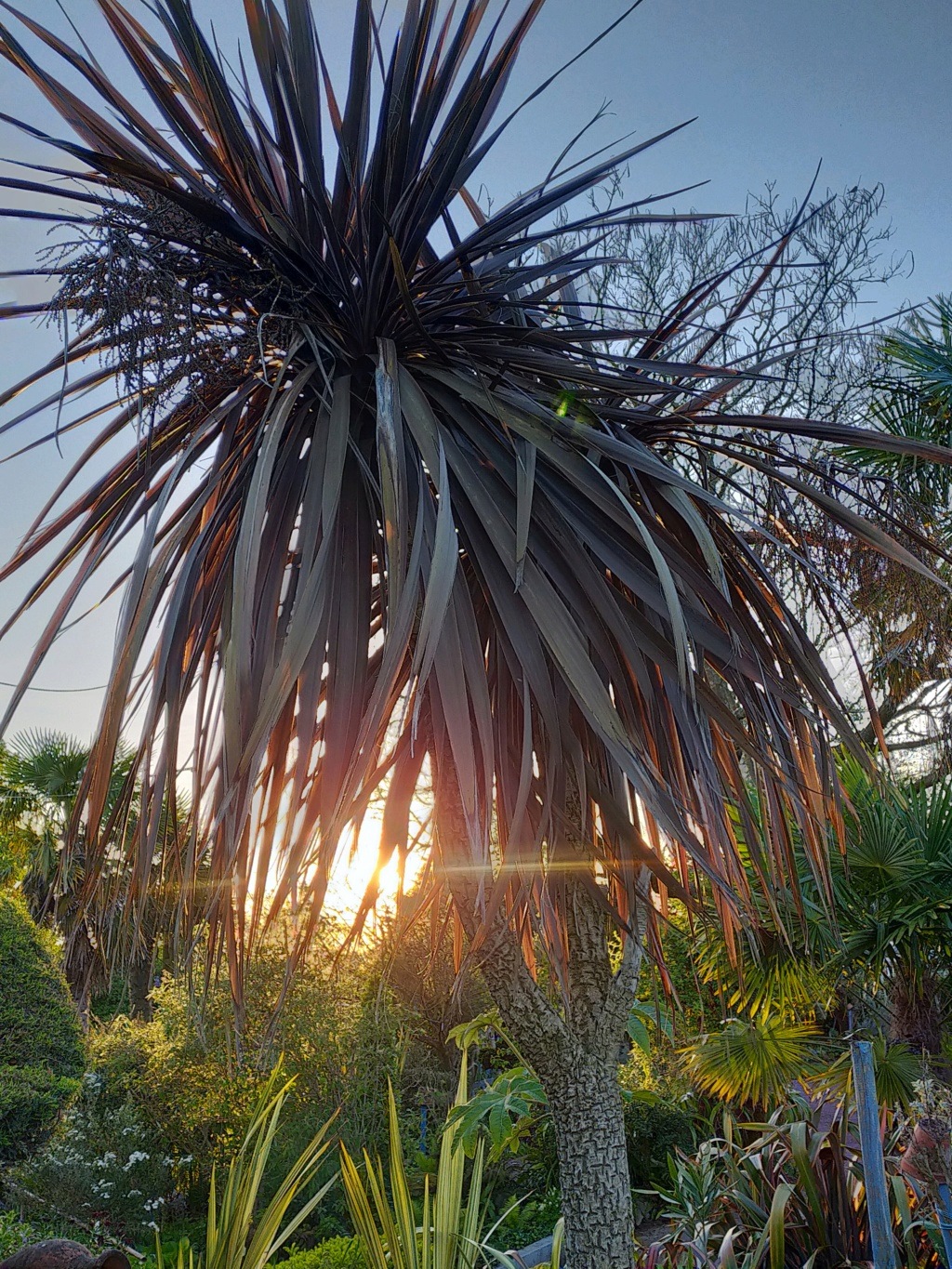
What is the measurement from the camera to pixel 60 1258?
4.22 feet

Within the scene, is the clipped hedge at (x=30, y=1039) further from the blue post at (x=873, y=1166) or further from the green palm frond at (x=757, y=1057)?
the blue post at (x=873, y=1166)

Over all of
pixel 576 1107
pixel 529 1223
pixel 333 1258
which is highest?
pixel 576 1107

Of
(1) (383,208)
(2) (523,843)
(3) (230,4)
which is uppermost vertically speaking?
(3) (230,4)

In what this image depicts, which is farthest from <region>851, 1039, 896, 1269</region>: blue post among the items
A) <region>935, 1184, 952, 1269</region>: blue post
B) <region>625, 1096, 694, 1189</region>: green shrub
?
<region>625, 1096, 694, 1189</region>: green shrub

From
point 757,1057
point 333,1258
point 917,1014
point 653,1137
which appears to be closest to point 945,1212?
point 917,1014

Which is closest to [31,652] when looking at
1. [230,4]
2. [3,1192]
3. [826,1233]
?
[230,4]

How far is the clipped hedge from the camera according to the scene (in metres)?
4.74

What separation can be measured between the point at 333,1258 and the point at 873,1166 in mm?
3709

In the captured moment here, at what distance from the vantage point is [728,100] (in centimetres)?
310

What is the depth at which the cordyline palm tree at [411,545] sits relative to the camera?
1.16m

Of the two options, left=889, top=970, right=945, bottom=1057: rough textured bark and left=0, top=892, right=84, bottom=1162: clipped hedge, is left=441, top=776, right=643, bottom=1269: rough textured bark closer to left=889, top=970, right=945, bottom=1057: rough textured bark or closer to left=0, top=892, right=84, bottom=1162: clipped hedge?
left=889, top=970, right=945, bottom=1057: rough textured bark

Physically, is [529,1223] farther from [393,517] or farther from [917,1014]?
[393,517]

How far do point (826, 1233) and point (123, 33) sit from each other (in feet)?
10.2

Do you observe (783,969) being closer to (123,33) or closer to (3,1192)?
(123,33)
